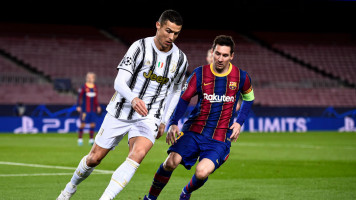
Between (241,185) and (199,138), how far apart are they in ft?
8.35

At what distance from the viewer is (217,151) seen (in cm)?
672

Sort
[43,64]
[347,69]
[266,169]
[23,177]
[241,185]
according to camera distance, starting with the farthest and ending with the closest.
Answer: [347,69] → [43,64] → [266,169] → [23,177] → [241,185]

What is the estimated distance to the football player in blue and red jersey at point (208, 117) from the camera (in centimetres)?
675

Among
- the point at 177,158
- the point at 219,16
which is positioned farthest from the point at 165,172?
the point at 219,16

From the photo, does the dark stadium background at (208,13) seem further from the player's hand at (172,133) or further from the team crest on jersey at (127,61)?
the team crest on jersey at (127,61)

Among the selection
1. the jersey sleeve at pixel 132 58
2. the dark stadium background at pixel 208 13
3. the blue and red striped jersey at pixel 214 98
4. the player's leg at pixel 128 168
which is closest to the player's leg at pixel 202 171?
the blue and red striped jersey at pixel 214 98

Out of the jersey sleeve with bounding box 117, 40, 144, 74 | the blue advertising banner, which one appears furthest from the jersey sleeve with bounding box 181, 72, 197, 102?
the blue advertising banner

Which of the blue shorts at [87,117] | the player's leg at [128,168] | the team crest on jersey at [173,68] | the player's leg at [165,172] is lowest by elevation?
the blue shorts at [87,117]

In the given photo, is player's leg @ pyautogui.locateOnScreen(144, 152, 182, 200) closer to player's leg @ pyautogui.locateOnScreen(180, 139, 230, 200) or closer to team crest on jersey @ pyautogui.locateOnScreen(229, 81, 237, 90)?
player's leg @ pyautogui.locateOnScreen(180, 139, 230, 200)

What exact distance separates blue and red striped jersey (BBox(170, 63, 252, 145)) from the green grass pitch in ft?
4.21

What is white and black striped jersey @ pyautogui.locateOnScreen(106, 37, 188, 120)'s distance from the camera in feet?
20.6

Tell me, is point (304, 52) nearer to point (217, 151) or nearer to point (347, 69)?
point (347, 69)

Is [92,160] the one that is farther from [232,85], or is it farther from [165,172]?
[232,85]

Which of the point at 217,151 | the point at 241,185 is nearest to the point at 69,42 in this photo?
the point at 241,185
